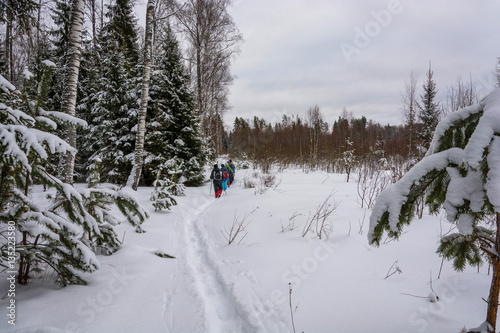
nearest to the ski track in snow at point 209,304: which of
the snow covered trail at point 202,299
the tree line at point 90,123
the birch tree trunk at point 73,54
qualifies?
the snow covered trail at point 202,299

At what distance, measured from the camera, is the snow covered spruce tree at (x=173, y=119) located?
36.3ft

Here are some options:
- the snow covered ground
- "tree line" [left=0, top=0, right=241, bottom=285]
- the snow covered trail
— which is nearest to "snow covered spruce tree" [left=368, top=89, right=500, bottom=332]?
the snow covered ground

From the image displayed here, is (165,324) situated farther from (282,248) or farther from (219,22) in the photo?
(219,22)

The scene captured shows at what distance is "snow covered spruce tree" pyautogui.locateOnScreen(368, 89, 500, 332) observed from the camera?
42.4 inches

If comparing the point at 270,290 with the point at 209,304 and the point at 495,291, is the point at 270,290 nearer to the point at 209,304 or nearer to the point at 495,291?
the point at 209,304

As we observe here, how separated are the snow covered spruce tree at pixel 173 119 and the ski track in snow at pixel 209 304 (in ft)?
26.5

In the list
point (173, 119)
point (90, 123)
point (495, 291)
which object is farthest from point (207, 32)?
point (495, 291)

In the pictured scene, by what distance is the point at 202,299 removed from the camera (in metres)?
2.58

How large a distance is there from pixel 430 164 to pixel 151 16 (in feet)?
31.4

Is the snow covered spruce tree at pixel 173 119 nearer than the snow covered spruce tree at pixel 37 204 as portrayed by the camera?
No

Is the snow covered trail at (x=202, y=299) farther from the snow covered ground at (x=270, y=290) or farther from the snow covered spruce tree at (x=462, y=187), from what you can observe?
the snow covered spruce tree at (x=462, y=187)

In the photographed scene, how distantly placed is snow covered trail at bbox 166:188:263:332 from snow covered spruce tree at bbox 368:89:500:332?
1708mm

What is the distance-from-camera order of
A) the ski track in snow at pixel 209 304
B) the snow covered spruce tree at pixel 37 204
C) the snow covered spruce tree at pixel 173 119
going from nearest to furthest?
1. the snow covered spruce tree at pixel 37 204
2. the ski track in snow at pixel 209 304
3. the snow covered spruce tree at pixel 173 119

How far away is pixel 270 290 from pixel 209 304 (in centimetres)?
74
